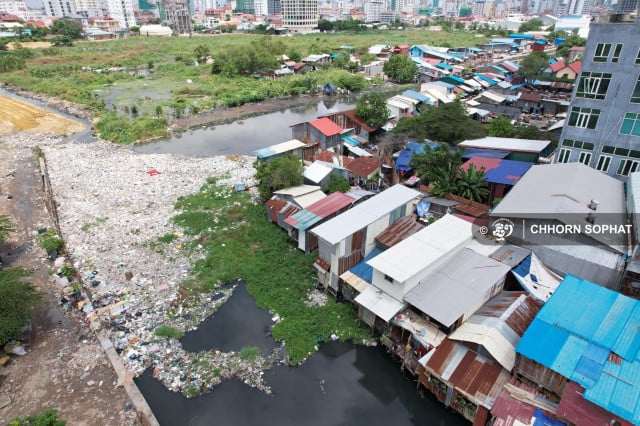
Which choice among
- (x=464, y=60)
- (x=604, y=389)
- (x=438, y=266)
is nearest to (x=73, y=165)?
(x=438, y=266)

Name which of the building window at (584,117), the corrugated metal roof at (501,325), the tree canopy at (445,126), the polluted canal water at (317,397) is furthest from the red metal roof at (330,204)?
the tree canopy at (445,126)

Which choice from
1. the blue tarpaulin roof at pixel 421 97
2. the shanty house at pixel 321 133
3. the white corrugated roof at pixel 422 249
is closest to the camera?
the white corrugated roof at pixel 422 249

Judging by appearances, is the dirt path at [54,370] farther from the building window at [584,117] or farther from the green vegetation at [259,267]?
the building window at [584,117]

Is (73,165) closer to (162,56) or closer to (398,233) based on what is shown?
(398,233)

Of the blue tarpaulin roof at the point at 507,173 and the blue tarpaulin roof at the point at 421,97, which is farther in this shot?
the blue tarpaulin roof at the point at 421,97

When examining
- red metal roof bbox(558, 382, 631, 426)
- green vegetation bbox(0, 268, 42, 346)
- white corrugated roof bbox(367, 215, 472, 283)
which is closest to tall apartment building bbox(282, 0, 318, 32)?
white corrugated roof bbox(367, 215, 472, 283)

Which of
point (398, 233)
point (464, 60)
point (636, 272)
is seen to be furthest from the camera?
point (464, 60)
